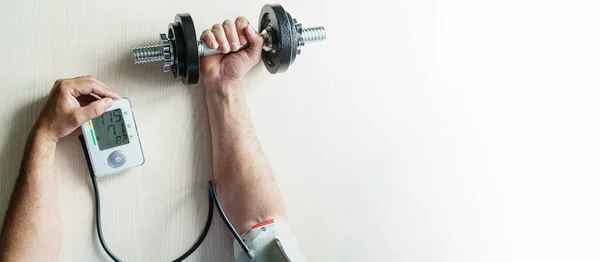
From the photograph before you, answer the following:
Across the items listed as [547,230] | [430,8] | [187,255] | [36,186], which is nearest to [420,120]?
[430,8]

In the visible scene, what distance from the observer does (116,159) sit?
918 millimetres

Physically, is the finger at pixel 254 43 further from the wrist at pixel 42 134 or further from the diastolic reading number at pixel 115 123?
the wrist at pixel 42 134

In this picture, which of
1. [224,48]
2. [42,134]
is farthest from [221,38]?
[42,134]

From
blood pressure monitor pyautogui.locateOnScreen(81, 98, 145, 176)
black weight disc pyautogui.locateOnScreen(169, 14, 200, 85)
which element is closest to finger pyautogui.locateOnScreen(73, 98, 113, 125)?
blood pressure monitor pyautogui.locateOnScreen(81, 98, 145, 176)

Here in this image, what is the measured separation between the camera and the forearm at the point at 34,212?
84 centimetres

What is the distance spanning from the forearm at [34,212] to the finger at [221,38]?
1.00ft

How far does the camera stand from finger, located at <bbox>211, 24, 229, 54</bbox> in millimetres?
925

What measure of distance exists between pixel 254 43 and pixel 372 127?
0.92 feet

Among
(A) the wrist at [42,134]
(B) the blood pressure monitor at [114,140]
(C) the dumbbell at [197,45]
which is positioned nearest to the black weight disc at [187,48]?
(C) the dumbbell at [197,45]

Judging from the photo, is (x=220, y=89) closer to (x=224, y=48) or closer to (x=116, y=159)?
(x=224, y=48)

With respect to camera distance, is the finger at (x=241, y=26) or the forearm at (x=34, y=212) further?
the finger at (x=241, y=26)

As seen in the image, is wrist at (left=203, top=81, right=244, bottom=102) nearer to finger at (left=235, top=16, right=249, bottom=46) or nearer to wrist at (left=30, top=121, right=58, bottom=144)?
finger at (left=235, top=16, right=249, bottom=46)

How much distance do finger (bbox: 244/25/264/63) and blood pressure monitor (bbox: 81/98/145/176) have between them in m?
0.22

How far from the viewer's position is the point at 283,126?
102 cm
